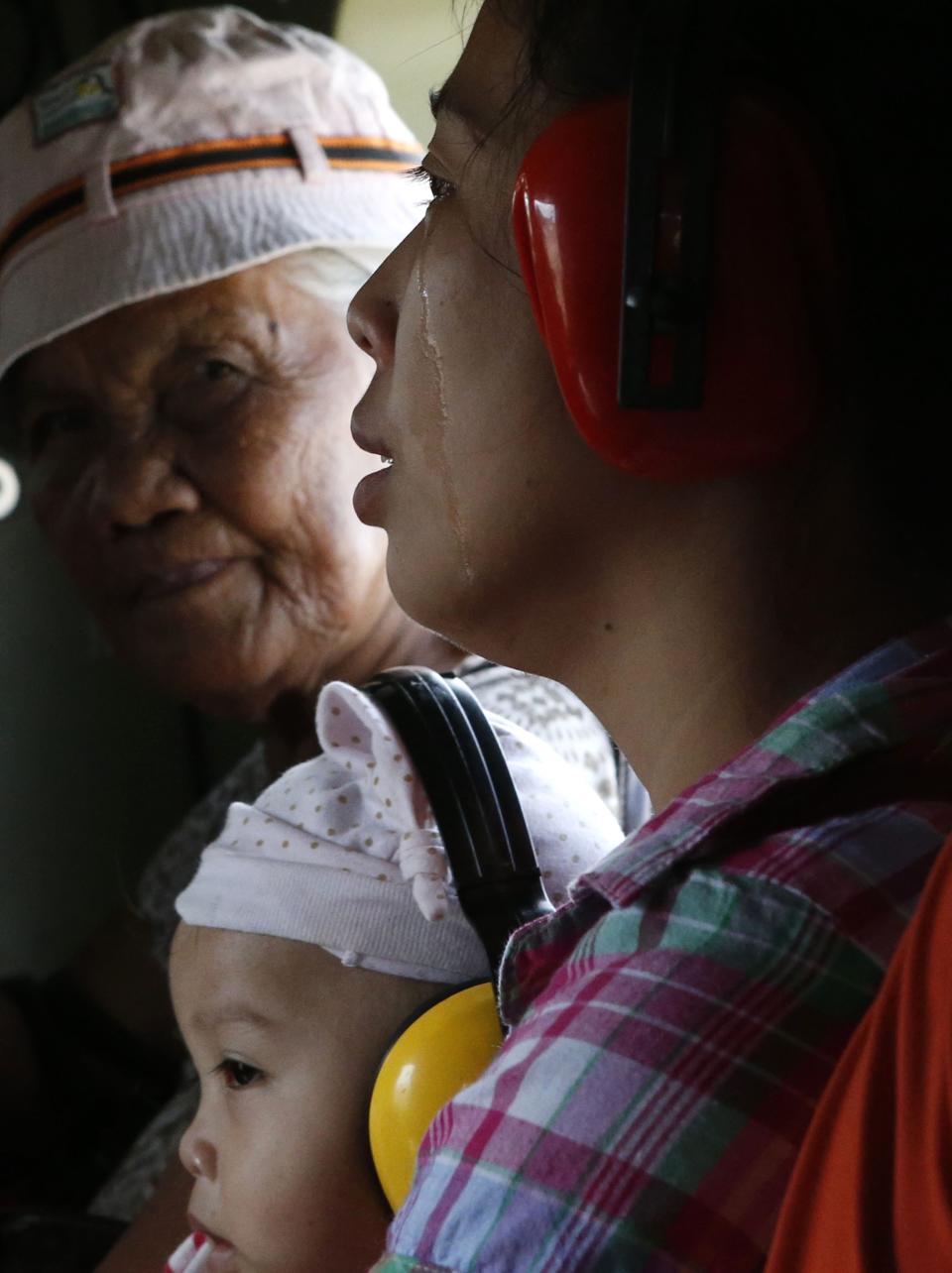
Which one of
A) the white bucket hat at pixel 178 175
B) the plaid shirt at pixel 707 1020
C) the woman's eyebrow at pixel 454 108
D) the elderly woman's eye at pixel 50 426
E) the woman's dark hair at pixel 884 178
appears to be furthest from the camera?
the elderly woman's eye at pixel 50 426

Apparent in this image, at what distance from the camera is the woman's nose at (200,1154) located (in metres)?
0.92

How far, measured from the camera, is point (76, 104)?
5.10 ft

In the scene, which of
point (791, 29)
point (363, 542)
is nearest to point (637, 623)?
point (791, 29)

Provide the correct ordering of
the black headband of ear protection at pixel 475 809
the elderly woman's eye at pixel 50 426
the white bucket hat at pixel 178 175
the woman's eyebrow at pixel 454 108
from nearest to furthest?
the woman's eyebrow at pixel 454 108, the black headband of ear protection at pixel 475 809, the white bucket hat at pixel 178 175, the elderly woman's eye at pixel 50 426

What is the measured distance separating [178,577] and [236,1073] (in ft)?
2.49

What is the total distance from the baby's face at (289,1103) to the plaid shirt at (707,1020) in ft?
0.81

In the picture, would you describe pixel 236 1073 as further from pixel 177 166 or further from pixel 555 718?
pixel 177 166

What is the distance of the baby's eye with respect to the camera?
2.95 feet

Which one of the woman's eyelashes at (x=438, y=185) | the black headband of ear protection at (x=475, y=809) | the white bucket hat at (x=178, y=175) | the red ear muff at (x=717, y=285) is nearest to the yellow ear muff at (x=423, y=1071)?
the black headband of ear protection at (x=475, y=809)

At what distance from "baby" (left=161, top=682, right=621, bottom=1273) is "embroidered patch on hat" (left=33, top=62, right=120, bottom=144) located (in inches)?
35.7

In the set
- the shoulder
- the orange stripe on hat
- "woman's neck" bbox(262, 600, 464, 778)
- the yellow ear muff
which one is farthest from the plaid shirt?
the orange stripe on hat

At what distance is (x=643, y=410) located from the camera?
632 millimetres

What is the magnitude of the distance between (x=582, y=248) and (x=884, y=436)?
0.17 m

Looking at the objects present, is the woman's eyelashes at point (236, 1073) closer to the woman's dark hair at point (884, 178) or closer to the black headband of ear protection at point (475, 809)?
the black headband of ear protection at point (475, 809)
